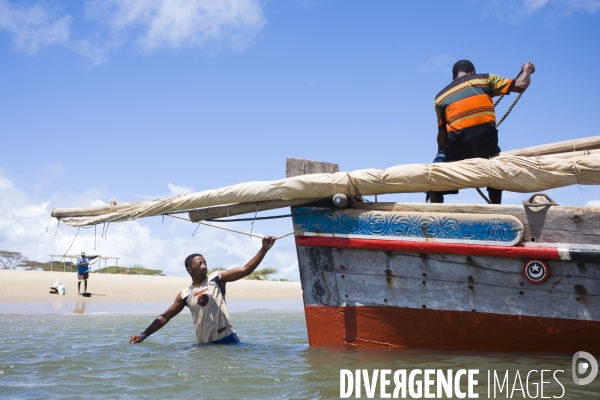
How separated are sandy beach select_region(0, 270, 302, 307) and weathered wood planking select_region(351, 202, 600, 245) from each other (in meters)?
12.6

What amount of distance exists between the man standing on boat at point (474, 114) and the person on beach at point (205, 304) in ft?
7.28

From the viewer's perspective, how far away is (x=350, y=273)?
4855 millimetres

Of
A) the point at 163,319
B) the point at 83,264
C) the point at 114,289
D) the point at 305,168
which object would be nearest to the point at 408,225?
Answer: the point at 305,168

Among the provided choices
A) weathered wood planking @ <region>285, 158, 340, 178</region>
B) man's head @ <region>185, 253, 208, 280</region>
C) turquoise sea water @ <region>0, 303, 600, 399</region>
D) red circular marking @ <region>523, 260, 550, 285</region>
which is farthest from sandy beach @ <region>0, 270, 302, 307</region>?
red circular marking @ <region>523, 260, 550, 285</region>

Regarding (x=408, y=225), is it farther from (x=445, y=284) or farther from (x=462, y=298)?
(x=462, y=298)

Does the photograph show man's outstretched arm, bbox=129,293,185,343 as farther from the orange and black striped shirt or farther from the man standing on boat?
the orange and black striped shirt

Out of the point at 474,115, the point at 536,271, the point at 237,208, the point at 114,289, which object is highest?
the point at 474,115

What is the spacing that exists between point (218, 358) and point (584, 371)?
282 centimetres

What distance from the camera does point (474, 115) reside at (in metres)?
4.96

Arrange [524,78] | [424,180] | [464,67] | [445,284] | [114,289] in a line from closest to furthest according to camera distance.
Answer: [445,284] < [424,180] < [524,78] < [464,67] < [114,289]

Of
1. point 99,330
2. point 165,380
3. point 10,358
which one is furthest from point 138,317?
point 165,380

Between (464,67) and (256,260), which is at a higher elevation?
(464,67)

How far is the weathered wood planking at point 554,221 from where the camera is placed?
419 centimetres

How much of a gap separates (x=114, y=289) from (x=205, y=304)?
13549 millimetres
